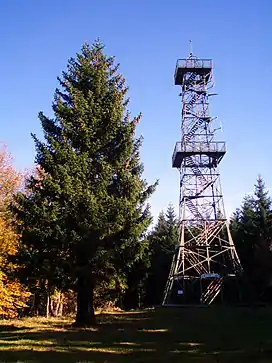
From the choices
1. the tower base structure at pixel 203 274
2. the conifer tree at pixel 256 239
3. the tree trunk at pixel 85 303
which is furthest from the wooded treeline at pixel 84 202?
the conifer tree at pixel 256 239

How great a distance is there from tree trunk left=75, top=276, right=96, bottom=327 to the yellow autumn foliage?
5203 mm

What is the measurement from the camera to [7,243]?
21125mm

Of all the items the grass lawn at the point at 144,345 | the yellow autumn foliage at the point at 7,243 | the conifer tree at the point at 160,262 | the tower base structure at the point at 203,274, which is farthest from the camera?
the conifer tree at the point at 160,262

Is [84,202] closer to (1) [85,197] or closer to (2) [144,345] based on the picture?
(1) [85,197]

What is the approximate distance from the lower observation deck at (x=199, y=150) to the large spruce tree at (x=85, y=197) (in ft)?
44.3

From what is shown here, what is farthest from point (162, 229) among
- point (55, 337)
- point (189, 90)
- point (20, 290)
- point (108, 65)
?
point (55, 337)

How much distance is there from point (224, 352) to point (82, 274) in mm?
7235

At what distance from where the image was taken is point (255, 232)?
36969 millimetres

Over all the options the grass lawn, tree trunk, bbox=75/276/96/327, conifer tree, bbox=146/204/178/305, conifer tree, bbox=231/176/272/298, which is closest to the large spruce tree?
tree trunk, bbox=75/276/96/327

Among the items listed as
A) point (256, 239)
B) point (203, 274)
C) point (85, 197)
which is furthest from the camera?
point (256, 239)

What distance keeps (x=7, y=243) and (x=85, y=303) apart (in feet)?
24.1

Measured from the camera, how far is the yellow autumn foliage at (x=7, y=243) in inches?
800

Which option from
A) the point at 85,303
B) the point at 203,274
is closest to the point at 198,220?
the point at 203,274

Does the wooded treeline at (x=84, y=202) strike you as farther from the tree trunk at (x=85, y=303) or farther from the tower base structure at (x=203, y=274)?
the tower base structure at (x=203, y=274)
